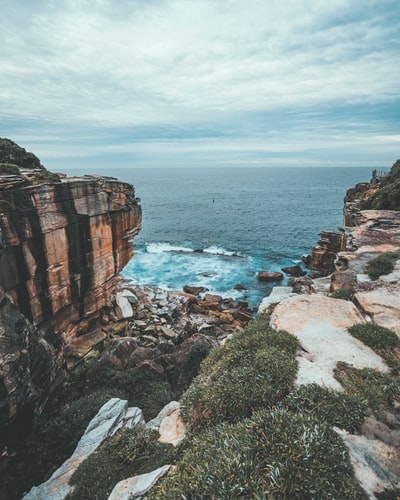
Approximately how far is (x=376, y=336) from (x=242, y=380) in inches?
223

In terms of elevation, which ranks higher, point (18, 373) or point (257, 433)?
point (257, 433)

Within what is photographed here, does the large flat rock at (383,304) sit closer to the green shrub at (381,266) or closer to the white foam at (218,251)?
the green shrub at (381,266)

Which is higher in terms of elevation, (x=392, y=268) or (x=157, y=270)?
(x=392, y=268)

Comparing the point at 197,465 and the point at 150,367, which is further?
the point at 150,367

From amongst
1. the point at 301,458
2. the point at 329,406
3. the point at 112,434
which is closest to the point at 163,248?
the point at 112,434

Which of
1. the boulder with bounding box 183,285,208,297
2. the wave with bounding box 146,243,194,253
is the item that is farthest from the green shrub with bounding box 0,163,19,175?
the wave with bounding box 146,243,194,253

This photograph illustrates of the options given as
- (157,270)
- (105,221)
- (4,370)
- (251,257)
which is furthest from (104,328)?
(251,257)

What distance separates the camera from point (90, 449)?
11641 mm

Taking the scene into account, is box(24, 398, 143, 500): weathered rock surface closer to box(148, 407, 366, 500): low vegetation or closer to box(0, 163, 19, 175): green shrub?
box(148, 407, 366, 500): low vegetation

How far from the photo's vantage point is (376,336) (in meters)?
10.8

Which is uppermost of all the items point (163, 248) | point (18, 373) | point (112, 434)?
point (18, 373)

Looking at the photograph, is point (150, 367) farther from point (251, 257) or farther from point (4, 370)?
point (251, 257)

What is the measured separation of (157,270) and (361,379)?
1870 inches

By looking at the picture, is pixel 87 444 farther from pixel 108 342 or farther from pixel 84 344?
pixel 108 342
